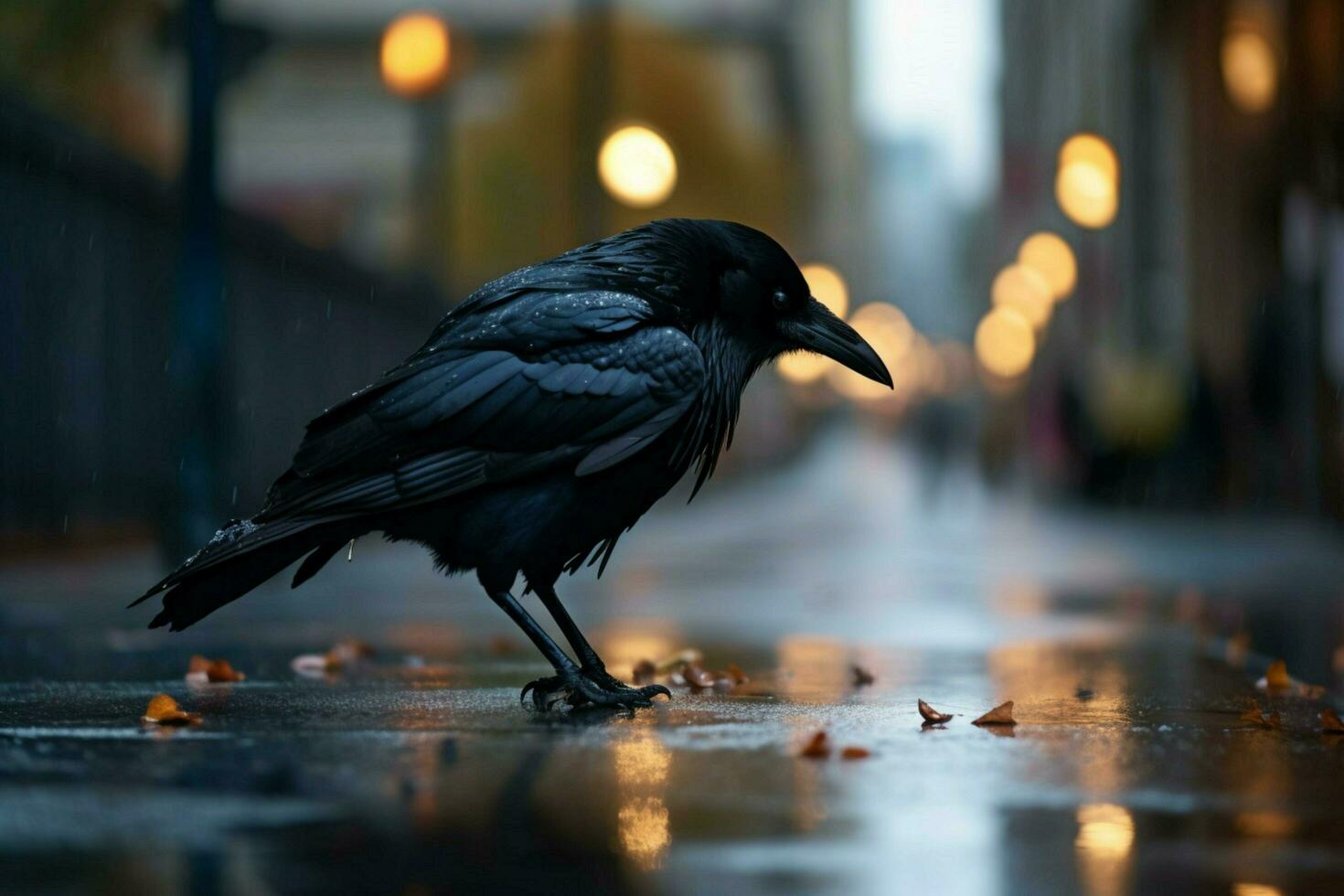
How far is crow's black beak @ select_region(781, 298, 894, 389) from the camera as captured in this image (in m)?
6.28

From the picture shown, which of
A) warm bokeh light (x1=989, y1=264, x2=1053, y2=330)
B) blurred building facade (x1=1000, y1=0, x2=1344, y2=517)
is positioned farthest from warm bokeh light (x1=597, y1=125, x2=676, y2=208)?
warm bokeh light (x1=989, y1=264, x2=1053, y2=330)

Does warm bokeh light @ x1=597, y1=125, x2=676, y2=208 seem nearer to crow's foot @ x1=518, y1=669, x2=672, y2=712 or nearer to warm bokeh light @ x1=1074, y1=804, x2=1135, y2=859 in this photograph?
crow's foot @ x1=518, y1=669, x2=672, y2=712

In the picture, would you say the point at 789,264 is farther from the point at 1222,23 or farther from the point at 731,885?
the point at 1222,23

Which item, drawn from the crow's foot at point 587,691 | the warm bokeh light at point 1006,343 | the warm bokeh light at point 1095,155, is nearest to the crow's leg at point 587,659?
the crow's foot at point 587,691

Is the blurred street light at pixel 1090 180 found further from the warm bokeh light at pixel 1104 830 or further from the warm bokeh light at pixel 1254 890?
the warm bokeh light at pixel 1254 890

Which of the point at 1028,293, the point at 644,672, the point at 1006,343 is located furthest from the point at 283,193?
the point at 1006,343

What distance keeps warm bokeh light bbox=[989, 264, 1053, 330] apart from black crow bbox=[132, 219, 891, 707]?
37185mm

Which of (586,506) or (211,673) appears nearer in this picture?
(586,506)

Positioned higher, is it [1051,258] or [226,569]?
[1051,258]

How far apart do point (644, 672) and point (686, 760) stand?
2.41 meters

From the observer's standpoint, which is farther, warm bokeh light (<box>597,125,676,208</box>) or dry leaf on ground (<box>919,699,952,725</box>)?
warm bokeh light (<box>597,125,676,208</box>)

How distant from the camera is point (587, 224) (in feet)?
88.3

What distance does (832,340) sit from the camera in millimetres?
6340

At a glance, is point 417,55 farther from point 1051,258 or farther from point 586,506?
point 1051,258
